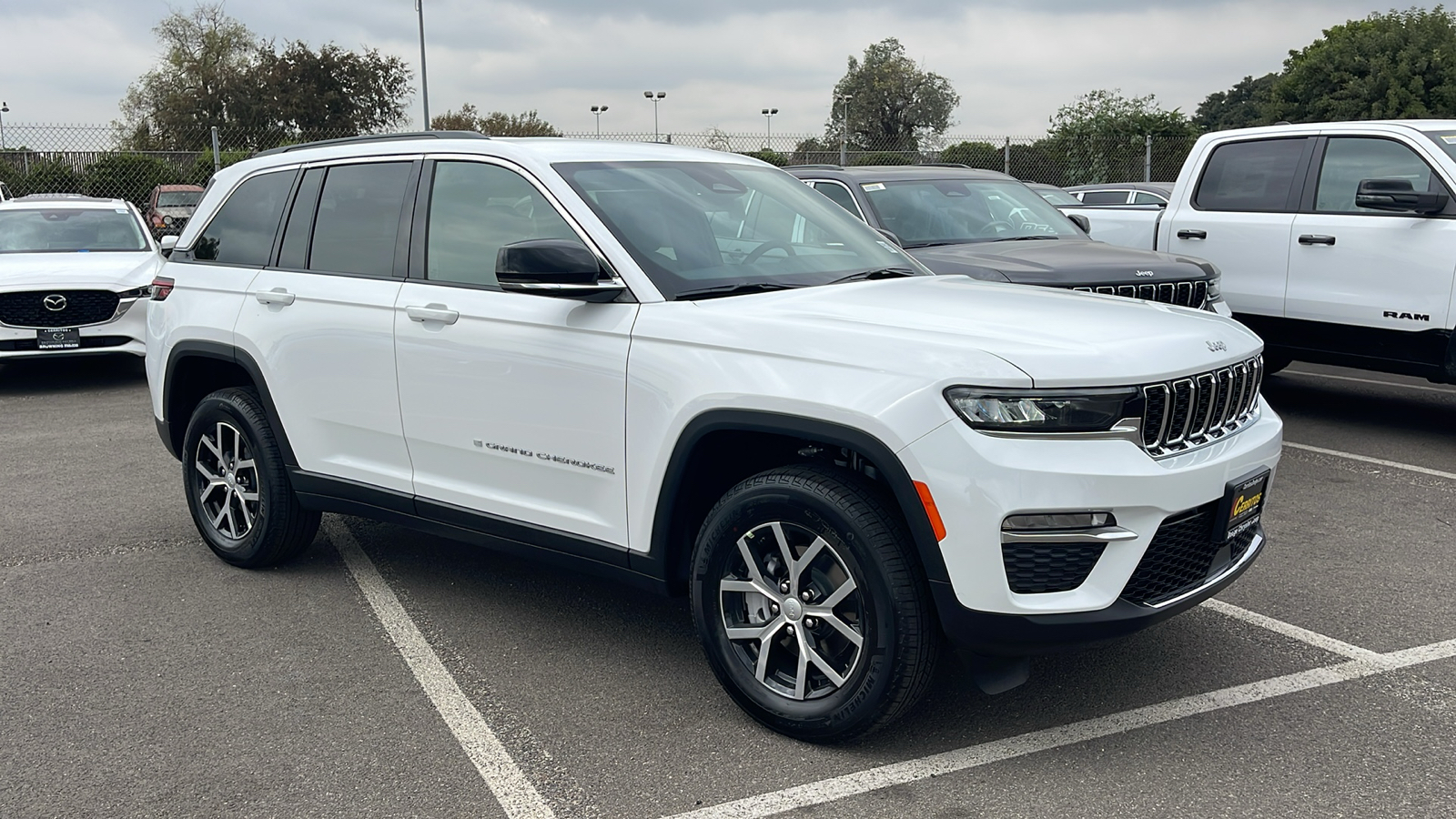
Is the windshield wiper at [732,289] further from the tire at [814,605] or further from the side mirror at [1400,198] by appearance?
the side mirror at [1400,198]

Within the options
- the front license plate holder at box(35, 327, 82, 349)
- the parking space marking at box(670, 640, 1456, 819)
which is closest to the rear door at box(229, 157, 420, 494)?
the parking space marking at box(670, 640, 1456, 819)

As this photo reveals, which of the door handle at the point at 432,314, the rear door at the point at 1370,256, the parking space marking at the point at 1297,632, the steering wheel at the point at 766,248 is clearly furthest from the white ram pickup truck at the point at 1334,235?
the door handle at the point at 432,314

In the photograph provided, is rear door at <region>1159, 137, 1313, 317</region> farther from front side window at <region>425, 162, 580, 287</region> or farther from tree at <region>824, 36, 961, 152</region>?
tree at <region>824, 36, 961, 152</region>

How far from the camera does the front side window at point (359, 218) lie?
15.1 feet

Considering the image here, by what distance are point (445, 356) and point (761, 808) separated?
75.8 inches

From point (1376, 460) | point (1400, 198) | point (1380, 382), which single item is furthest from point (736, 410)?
point (1380, 382)

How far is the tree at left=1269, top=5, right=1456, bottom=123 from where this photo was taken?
4256cm

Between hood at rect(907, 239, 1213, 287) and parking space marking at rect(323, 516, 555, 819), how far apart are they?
3.59 metres

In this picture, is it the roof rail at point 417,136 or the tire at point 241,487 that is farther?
the tire at point 241,487

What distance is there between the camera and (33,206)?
11.9 metres

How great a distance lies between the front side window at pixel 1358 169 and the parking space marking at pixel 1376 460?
1477 mm

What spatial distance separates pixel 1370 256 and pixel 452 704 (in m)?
6.28

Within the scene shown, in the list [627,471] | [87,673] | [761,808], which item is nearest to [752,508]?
[627,471]

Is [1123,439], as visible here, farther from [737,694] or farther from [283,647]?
[283,647]
